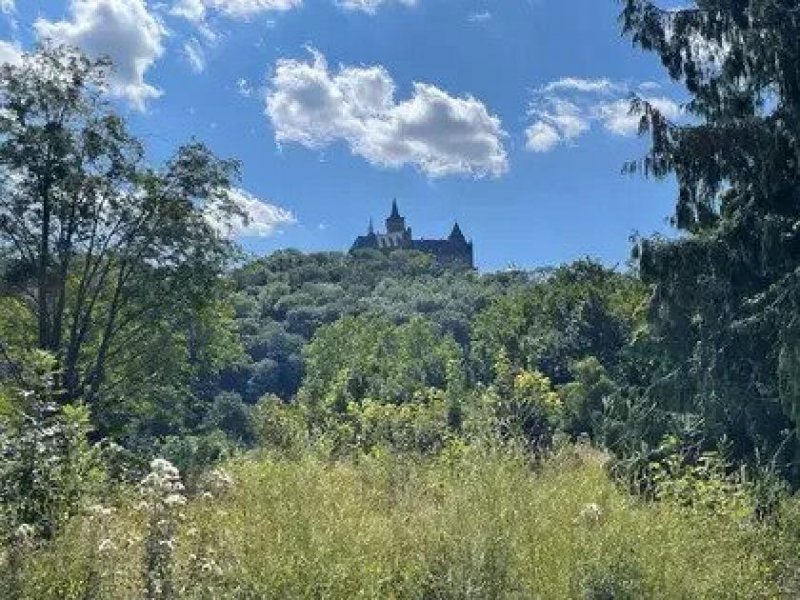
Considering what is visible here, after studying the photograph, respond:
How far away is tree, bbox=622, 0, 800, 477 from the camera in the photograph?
10500 mm

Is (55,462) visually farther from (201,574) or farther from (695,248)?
(695,248)

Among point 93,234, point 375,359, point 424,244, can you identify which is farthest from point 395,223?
point 93,234

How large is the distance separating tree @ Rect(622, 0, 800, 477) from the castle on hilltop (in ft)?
420

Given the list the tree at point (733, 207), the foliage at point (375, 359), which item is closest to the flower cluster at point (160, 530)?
the tree at point (733, 207)

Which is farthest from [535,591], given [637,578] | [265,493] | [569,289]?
[569,289]

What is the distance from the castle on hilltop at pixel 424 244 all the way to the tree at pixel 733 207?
12789 cm

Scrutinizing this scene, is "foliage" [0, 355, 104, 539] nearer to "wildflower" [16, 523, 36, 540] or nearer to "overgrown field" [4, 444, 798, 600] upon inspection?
"wildflower" [16, 523, 36, 540]

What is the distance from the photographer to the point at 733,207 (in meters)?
11.6

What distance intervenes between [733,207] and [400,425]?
5.11m

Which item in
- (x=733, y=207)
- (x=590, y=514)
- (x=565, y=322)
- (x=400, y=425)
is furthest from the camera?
(x=565, y=322)

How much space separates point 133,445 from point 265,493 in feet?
40.2

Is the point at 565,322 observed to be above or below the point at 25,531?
above

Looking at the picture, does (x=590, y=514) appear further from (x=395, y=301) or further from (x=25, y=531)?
(x=395, y=301)

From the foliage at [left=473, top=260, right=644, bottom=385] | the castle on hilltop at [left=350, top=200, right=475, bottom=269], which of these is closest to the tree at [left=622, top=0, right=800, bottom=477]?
the foliage at [left=473, top=260, right=644, bottom=385]
